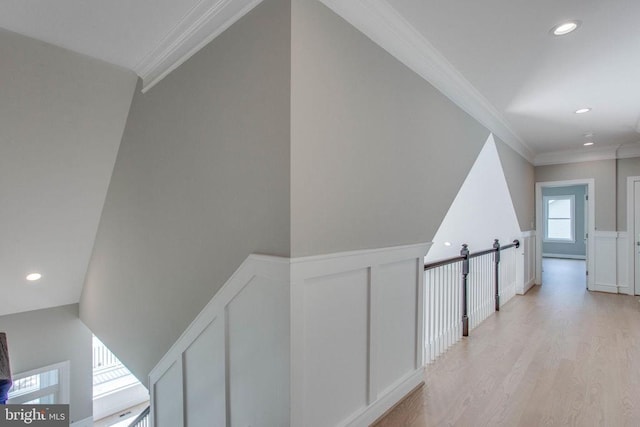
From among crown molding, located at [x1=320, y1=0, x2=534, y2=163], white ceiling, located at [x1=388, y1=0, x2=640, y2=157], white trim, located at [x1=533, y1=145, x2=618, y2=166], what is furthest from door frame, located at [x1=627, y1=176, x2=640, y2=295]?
crown molding, located at [x1=320, y1=0, x2=534, y2=163]

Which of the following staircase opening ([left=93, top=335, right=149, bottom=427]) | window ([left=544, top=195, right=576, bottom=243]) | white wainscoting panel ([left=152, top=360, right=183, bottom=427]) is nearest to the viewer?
white wainscoting panel ([left=152, top=360, right=183, bottom=427])

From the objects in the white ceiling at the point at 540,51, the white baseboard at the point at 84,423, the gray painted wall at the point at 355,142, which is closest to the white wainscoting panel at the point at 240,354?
the gray painted wall at the point at 355,142

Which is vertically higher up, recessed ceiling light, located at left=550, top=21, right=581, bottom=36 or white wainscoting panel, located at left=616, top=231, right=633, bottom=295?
recessed ceiling light, located at left=550, top=21, right=581, bottom=36

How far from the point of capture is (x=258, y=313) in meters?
1.59

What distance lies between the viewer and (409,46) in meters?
1.98

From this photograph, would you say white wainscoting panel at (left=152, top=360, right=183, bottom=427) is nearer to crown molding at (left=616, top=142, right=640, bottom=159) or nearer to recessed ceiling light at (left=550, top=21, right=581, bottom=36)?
recessed ceiling light at (left=550, top=21, right=581, bottom=36)

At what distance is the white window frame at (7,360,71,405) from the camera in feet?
14.9

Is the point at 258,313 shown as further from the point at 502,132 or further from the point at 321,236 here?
the point at 502,132

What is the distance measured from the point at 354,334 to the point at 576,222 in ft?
34.4

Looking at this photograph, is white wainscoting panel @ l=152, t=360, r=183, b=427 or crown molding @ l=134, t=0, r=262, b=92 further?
white wainscoting panel @ l=152, t=360, r=183, b=427

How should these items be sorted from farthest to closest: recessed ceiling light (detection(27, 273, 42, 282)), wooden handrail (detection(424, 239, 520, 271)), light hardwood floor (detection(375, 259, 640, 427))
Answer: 1. recessed ceiling light (detection(27, 273, 42, 282))
2. wooden handrail (detection(424, 239, 520, 271))
3. light hardwood floor (detection(375, 259, 640, 427))

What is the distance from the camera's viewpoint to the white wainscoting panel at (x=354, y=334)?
4.98ft

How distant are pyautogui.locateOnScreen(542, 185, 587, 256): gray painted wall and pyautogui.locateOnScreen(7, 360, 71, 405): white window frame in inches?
443

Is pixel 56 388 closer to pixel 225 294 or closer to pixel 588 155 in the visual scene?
pixel 225 294
